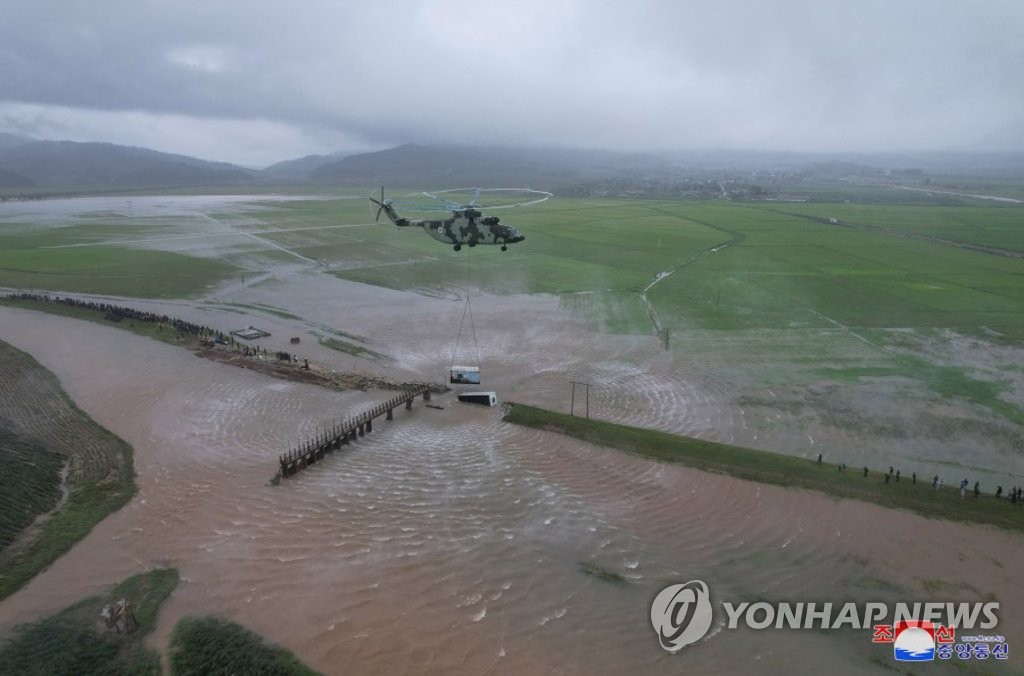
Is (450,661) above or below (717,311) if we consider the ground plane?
below

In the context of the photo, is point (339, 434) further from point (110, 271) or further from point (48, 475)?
point (110, 271)

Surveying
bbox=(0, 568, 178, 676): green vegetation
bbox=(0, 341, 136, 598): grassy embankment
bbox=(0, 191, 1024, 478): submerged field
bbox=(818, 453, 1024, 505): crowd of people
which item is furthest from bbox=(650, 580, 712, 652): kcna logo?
bbox=(0, 341, 136, 598): grassy embankment

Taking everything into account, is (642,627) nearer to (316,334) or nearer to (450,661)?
(450,661)

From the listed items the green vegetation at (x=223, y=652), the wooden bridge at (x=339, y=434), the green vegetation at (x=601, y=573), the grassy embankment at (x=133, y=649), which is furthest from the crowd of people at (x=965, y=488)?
the grassy embankment at (x=133, y=649)

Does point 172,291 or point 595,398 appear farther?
point 172,291

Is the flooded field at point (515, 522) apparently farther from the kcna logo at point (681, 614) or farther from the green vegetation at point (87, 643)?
the green vegetation at point (87, 643)

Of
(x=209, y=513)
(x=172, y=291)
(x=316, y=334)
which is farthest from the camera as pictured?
(x=172, y=291)

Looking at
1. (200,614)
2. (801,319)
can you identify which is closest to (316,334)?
(200,614)
